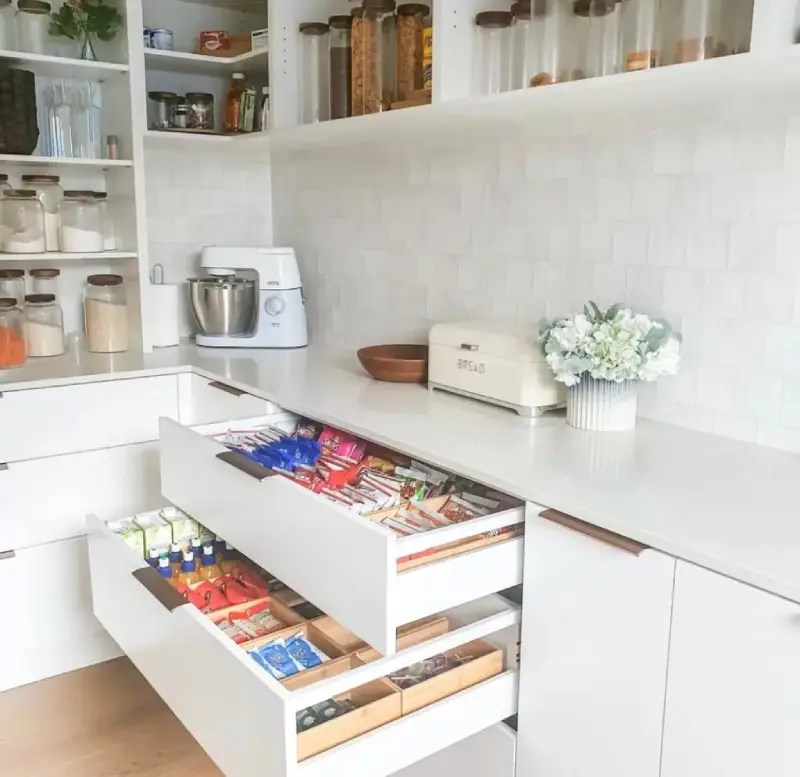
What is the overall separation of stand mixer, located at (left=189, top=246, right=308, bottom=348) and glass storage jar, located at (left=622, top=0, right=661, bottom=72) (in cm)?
142

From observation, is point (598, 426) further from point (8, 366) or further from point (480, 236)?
point (8, 366)

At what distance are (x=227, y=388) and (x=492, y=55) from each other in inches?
42.7

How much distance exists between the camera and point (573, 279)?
6.40 ft

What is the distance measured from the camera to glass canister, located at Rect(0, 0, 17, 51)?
2.51 metres

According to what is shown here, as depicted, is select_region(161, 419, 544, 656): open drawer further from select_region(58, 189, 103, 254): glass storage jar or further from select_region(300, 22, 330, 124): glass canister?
select_region(58, 189, 103, 254): glass storage jar

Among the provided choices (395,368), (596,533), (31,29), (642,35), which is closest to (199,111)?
(31,29)

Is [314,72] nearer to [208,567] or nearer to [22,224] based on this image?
[22,224]

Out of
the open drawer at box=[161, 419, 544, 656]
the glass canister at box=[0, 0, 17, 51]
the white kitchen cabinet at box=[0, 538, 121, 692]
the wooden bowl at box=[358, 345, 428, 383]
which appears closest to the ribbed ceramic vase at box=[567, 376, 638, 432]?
the open drawer at box=[161, 419, 544, 656]

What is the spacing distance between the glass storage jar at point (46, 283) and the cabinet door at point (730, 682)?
2105 millimetres

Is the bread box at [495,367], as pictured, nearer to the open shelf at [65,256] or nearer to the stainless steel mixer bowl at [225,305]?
the stainless steel mixer bowl at [225,305]

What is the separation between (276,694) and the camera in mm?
1177

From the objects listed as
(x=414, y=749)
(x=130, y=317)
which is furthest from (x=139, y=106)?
(x=414, y=749)

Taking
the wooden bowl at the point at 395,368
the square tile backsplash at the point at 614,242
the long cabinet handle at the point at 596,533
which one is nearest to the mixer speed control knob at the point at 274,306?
the square tile backsplash at the point at 614,242

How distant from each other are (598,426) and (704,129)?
24.3 inches
